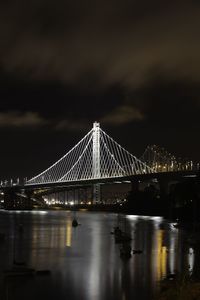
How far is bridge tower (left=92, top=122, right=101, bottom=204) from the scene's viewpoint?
9614 centimetres

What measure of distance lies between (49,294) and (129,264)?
9.15 meters

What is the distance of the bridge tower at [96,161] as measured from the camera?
315ft

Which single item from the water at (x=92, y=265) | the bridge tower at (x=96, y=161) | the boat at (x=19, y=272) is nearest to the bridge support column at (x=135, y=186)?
the bridge tower at (x=96, y=161)

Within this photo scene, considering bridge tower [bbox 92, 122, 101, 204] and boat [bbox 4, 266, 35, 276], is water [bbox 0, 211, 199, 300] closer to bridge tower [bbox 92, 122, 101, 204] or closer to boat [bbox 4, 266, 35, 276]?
boat [bbox 4, 266, 35, 276]

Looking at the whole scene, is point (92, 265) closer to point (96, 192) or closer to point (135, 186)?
point (135, 186)

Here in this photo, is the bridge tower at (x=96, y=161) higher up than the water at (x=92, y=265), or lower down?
higher up

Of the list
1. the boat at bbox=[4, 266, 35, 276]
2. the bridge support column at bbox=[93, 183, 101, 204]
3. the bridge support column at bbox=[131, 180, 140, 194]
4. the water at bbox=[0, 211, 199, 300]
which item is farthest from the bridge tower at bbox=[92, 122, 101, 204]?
the boat at bbox=[4, 266, 35, 276]

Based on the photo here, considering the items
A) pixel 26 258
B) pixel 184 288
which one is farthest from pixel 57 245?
pixel 184 288

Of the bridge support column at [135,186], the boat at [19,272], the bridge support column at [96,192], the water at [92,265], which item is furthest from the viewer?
the bridge support column at [96,192]

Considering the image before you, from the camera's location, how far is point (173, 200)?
76.6 meters

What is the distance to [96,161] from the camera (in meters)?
104

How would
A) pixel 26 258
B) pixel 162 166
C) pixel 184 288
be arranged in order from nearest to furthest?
1. pixel 184 288
2. pixel 26 258
3. pixel 162 166

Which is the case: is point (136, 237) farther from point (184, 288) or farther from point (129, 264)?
point (184, 288)

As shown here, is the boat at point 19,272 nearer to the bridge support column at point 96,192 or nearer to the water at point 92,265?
the water at point 92,265
